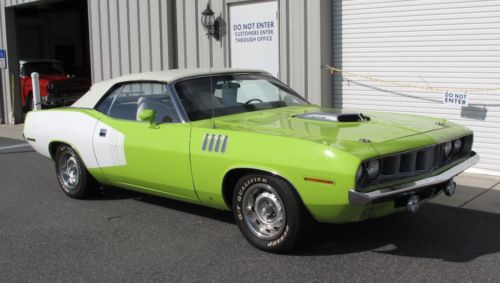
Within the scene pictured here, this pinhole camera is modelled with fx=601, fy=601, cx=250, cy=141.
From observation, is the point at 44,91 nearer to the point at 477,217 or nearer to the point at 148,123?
the point at 148,123

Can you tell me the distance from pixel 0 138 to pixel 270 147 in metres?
10.1

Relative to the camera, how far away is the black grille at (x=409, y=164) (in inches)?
168

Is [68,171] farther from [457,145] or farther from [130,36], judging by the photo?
[130,36]

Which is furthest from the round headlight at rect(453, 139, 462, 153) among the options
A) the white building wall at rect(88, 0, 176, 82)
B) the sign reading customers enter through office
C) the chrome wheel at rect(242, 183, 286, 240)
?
the white building wall at rect(88, 0, 176, 82)

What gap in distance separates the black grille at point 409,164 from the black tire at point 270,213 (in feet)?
1.80

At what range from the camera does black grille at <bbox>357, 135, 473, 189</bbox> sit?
14.0 ft

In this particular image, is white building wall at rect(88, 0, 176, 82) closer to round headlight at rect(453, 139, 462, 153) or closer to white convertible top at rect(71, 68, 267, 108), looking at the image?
white convertible top at rect(71, 68, 267, 108)

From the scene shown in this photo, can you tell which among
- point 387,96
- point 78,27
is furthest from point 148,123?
point 78,27

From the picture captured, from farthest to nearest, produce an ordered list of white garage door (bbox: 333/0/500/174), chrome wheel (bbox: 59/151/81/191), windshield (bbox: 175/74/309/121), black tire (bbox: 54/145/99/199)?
white garage door (bbox: 333/0/500/174) < chrome wheel (bbox: 59/151/81/191) < black tire (bbox: 54/145/99/199) < windshield (bbox: 175/74/309/121)

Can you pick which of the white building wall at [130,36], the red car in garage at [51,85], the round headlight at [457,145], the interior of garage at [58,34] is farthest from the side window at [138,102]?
the interior of garage at [58,34]

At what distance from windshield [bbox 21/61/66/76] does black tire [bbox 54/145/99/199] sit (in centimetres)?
Answer: 1064

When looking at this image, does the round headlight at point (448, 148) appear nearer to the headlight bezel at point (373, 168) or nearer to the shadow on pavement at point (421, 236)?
the shadow on pavement at point (421, 236)

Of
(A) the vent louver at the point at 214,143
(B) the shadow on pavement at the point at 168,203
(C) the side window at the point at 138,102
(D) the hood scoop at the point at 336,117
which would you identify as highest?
(C) the side window at the point at 138,102

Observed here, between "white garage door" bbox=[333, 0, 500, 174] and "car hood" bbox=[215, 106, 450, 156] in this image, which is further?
"white garage door" bbox=[333, 0, 500, 174]
